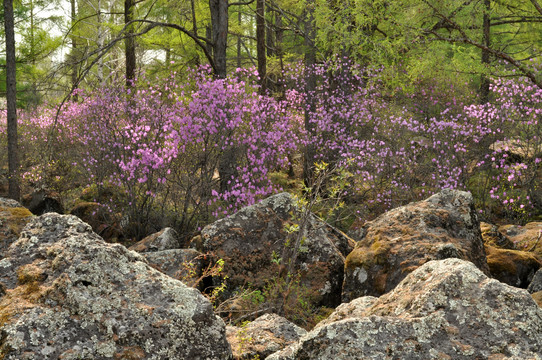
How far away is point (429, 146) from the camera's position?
10867mm

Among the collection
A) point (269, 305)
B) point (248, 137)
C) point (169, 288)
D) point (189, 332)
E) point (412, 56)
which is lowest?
point (269, 305)

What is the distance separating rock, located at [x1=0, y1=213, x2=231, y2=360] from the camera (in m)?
1.86

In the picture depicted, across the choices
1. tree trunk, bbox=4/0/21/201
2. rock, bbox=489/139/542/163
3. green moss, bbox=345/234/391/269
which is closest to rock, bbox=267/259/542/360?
green moss, bbox=345/234/391/269

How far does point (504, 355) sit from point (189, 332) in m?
1.30

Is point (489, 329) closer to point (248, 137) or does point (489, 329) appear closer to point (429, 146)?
point (248, 137)

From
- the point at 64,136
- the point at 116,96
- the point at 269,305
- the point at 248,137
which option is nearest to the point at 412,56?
the point at 248,137

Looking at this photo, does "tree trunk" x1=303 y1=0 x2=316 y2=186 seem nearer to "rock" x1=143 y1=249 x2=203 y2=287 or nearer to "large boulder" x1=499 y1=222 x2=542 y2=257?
"large boulder" x1=499 y1=222 x2=542 y2=257

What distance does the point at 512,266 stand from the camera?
5023 mm

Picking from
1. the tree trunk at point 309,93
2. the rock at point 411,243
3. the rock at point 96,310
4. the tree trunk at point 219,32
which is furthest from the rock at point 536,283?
the tree trunk at point 219,32

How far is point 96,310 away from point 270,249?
3.32 metres

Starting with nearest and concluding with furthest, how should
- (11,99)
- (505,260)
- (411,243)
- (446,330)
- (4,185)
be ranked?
(446,330) → (411,243) → (505,260) → (11,99) → (4,185)

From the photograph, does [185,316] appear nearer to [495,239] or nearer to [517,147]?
[495,239]

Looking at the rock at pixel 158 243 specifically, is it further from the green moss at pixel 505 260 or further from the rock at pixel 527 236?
the rock at pixel 527 236

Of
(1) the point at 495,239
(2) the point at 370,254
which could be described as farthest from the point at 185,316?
(1) the point at 495,239
